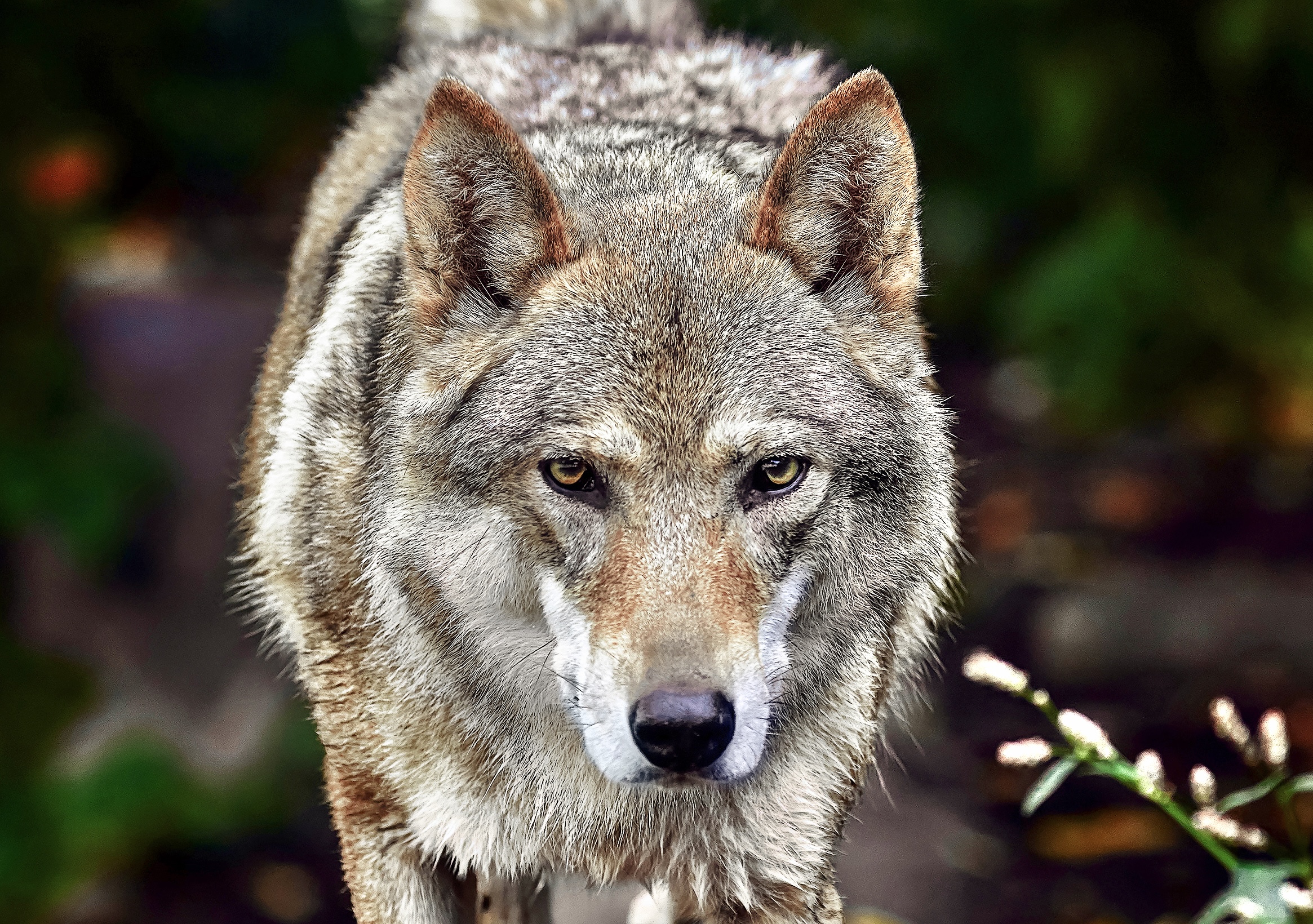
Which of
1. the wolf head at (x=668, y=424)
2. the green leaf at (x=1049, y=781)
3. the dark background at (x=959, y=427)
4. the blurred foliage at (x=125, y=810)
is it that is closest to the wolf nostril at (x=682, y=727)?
the wolf head at (x=668, y=424)

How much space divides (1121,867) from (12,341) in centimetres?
643

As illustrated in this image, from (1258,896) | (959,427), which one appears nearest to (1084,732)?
(1258,896)

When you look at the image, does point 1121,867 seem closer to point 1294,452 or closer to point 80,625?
point 1294,452

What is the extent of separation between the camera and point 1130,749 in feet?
23.7

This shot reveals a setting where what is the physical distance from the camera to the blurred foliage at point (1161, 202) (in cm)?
803

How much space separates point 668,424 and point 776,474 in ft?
0.86

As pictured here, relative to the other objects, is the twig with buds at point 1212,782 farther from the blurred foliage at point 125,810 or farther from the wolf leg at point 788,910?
the blurred foliage at point 125,810

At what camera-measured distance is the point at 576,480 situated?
315cm

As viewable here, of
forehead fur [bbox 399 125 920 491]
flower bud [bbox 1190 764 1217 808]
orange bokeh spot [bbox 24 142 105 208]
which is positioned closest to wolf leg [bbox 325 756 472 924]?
forehead fur [bbox 399 125 920 491]

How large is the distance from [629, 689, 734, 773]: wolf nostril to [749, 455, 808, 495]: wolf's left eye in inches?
19.9

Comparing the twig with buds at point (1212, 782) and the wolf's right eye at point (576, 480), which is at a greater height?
the wolf's right eye at point (576, 480)

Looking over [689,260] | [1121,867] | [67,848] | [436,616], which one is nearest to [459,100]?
[689,260]

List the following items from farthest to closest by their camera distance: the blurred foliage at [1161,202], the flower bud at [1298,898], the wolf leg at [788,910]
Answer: the blurred foliage at [1161,202], the wolf leg at [788,910], the flower bud at [1298,898]

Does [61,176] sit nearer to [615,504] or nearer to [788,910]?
[615,504]
